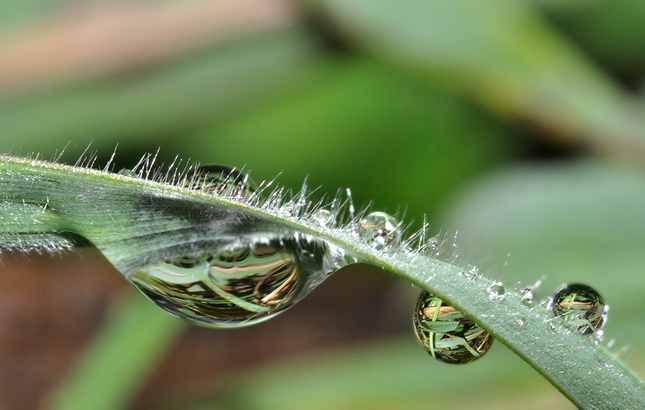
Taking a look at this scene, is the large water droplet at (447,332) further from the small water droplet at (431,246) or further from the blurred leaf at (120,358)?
the blurred leaf at (120,358)

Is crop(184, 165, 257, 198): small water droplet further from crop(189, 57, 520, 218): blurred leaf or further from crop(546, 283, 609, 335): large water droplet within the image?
crop(189, 57, 520, 218): blurred leaf

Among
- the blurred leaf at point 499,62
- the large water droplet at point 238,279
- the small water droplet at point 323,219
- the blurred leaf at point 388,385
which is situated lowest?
the blurred leaf at point 388,385

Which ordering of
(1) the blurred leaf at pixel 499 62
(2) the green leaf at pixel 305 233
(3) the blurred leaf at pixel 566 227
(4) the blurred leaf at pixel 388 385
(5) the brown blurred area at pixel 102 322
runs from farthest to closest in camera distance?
(1) the blurred leaf at pixel 499 62, (5) the brown blurred area at pixel 102 322, (3) the blurred leaf at pixel 566 227, (4) the blurred leaf at pixel 388 385, (2) the green leaf at pixel 305 233

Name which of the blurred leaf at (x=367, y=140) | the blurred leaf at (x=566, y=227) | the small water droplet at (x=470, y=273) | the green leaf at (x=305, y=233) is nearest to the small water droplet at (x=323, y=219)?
the green leaf at (x=305, y=233)

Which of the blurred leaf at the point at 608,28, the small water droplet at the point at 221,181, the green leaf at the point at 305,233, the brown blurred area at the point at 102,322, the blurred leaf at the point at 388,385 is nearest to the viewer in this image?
the green leaf at the point at 305,233

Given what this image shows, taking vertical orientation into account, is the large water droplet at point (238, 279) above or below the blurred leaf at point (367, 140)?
below

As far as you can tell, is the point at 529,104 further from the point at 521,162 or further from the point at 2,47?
the point at 2,47

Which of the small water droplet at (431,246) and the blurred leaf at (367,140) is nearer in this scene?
the small water droplet at (431,246)
